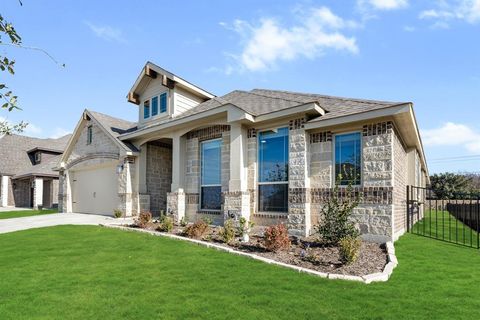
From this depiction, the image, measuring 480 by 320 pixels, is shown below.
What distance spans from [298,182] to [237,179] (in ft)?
7.04

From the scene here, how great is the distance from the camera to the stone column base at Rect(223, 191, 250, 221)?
427 inches

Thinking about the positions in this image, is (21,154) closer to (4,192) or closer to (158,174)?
(4,192)

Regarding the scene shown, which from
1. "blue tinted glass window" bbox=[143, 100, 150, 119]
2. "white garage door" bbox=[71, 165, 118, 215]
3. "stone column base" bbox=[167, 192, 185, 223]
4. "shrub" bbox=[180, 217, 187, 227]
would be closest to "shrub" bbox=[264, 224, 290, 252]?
"shrub" bbox=[180, 217, 187, 227]

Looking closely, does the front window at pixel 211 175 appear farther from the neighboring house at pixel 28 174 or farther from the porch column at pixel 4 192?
the porch column at pixel 4 192

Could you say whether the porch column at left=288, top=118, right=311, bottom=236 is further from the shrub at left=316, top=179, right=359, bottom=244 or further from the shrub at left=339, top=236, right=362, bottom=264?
the shrub at left=339, top=236, right=362, bottom=264

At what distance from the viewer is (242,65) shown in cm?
959

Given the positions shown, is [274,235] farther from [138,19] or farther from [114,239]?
[138,19]

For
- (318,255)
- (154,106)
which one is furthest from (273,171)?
(154,106)

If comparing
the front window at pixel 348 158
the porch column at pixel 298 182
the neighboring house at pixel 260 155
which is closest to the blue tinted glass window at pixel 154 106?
the neighboring house at pixel 260 155

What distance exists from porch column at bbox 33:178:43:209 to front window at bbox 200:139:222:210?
61.9 ft

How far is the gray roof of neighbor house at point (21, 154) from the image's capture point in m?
28.0

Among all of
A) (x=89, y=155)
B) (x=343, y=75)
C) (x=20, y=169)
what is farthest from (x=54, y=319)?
(x=20, y=169)

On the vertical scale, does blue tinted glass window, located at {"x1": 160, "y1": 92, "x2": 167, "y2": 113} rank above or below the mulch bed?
above

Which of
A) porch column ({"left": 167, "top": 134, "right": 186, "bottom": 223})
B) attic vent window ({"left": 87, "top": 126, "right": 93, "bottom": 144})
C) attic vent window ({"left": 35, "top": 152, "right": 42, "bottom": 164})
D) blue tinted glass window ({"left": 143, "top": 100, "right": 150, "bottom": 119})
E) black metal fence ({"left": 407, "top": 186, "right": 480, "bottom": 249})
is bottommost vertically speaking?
black metal fence ({"left": 407, "top": 186, "right": 480, "bottom": 249})
